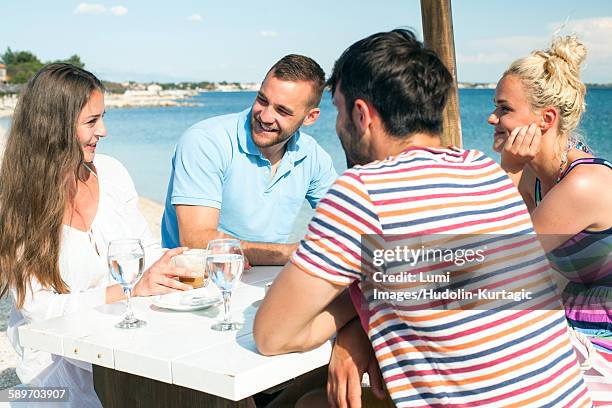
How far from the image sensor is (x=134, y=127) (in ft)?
139

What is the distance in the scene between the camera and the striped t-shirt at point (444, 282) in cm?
151

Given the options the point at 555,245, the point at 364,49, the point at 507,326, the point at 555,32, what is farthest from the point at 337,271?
the point at 555,32

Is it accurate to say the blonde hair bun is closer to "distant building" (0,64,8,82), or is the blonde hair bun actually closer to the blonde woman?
the blonde woman

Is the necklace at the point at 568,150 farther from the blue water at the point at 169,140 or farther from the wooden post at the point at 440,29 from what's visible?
the blue water at the point at 169,140

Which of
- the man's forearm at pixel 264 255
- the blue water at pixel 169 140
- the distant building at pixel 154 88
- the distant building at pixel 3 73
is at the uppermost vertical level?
the man's forearm at pixel 264 255

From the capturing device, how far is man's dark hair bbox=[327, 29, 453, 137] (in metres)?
1.62

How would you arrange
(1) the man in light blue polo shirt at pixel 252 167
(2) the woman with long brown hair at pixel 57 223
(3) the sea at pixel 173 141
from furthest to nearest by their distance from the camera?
(3) the sea at pixel 173 141
(1) the man in light blue polo shirt at pixel 252 167
(2) the woman with long brown hair at pixel 57 223

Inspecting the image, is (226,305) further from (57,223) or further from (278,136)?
(278,136)

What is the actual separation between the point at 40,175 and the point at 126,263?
0.85m

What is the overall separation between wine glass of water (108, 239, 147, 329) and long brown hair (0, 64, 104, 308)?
60 cm

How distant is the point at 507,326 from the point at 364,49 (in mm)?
700

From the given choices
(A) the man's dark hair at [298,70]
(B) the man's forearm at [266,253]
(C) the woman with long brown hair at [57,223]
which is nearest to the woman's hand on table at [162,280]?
(C) the woman with long brown hair at [57,223]

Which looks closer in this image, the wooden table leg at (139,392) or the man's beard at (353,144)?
the man's beard at (353,144)

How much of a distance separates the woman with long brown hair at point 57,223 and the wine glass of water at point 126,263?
0.33 m
